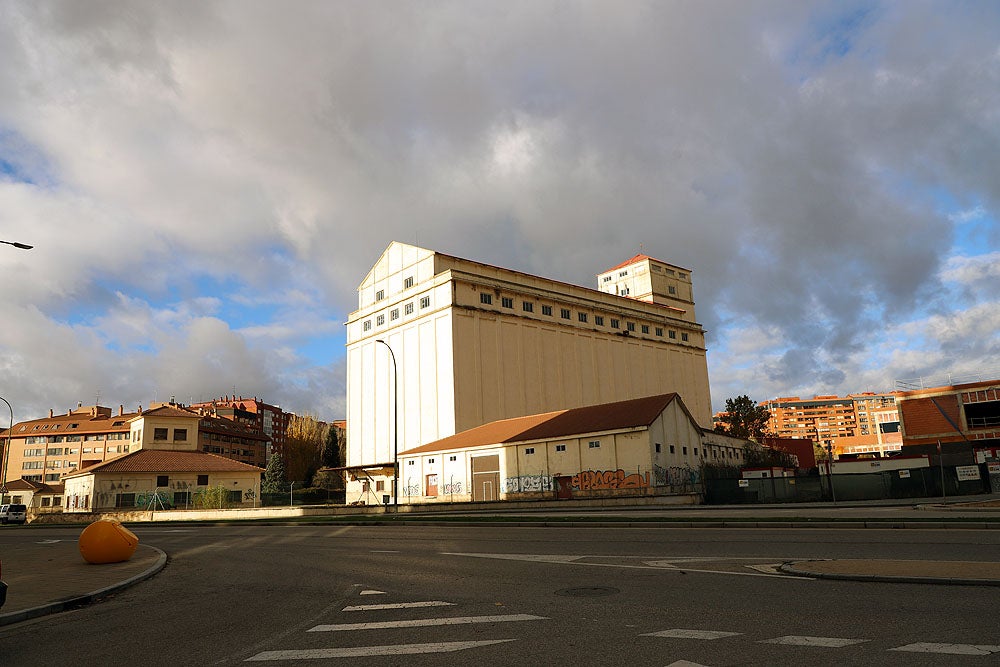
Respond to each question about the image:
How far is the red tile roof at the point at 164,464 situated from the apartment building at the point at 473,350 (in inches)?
557

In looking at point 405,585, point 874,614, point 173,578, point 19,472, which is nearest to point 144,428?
point 19,472

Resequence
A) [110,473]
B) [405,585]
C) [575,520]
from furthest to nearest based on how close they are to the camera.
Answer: [110,473]
[575,520]
[405,585]

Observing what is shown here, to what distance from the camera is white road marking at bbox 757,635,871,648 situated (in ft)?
19.7

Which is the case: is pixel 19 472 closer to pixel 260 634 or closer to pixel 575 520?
pixel 575 520

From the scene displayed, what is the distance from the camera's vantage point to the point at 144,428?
2916 inches

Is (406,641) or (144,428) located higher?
(144,428)

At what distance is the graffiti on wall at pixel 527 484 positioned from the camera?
153 ft

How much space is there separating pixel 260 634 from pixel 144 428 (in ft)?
248

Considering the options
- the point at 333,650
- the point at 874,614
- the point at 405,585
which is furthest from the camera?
the point at 405,585

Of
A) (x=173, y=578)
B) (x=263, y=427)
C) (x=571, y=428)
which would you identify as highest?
(x=263, y=427)

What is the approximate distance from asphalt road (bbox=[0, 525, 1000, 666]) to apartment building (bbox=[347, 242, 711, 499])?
2046 inches

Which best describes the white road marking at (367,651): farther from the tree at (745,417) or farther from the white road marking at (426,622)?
the tree at (745,417)

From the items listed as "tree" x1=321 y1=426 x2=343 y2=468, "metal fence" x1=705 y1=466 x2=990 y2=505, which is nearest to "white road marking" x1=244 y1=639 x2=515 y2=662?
"metal fence" x1=705 y1=466 x2=990 y2=505

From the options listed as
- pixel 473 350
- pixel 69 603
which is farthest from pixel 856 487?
pixel 473 350
